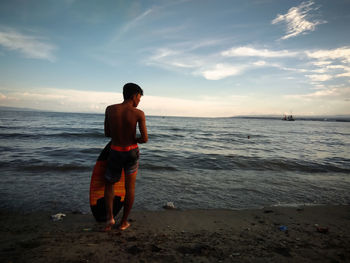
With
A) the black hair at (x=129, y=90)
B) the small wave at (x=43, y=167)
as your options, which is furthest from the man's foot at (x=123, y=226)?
the small wave at (x=43, y=167)

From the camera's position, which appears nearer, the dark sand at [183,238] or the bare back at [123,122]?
the dark sand at [183,238]

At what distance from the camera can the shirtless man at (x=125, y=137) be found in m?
3.22

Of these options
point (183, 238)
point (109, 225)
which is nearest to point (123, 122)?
point (109, 225)

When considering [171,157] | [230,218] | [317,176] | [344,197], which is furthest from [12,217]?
[317,176]

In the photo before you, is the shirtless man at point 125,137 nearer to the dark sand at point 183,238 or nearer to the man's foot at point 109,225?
the man's foot at point 109,225

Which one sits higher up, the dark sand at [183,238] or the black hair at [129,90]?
the black hair at [129,90]

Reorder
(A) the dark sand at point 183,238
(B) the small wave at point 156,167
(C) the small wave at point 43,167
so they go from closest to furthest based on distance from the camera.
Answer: (A) the dark sand at point 183,238 → (C) the small wave at point 43,167 → (B) the small wave at point 156,167

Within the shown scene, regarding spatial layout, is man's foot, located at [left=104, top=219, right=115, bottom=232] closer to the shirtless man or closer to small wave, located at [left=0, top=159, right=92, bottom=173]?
the shirtless man

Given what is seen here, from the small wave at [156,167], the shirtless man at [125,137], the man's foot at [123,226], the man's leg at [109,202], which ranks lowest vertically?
the small wave at [156,167]

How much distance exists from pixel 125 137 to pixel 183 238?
197cm

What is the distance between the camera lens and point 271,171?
8508 mm

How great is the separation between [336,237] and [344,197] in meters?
3.10

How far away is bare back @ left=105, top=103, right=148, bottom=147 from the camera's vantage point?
10.5 feet

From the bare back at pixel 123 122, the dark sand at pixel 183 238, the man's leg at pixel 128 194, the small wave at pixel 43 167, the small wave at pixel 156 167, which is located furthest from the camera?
the small wave at pixel 156 167
